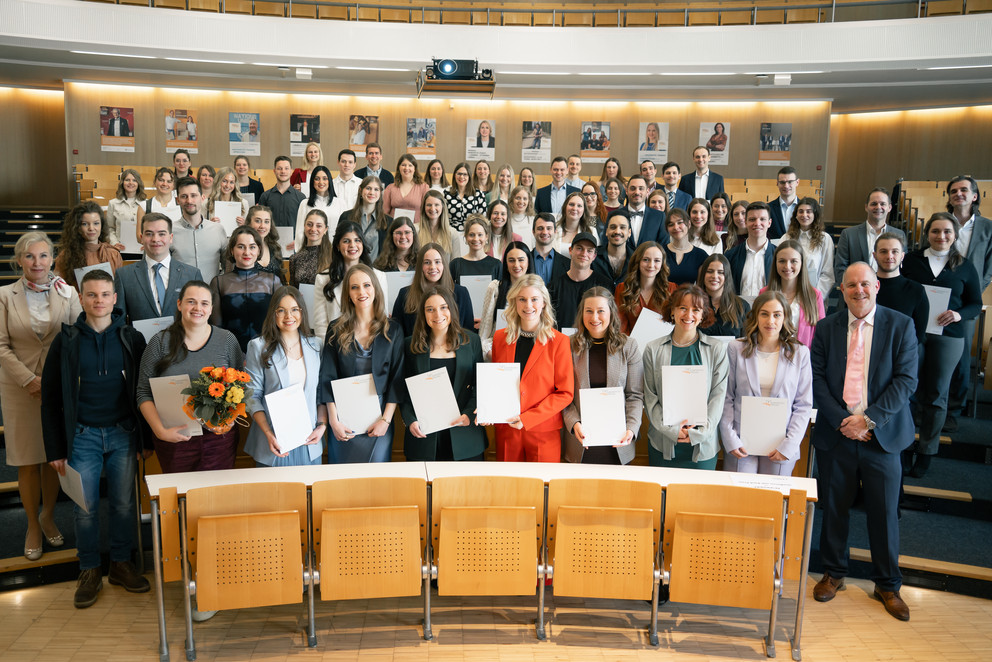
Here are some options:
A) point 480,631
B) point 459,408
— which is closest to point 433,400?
point 459,408

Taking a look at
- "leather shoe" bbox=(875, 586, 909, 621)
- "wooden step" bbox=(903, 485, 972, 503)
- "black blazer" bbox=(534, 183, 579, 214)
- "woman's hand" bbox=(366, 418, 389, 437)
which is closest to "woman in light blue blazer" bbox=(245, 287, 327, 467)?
"woman's hand" bbox=(366, 418, 389, 437)

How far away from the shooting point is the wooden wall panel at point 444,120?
1180 centimetres

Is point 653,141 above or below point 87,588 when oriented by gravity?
above

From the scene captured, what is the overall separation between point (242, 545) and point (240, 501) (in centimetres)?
19

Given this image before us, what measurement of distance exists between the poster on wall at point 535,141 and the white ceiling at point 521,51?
155 cm

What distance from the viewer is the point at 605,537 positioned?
333cm

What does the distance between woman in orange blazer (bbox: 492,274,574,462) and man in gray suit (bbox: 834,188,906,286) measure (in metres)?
2.93

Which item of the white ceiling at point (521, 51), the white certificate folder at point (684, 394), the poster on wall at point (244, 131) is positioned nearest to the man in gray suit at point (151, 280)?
the white certificate folder at point (684, 394)

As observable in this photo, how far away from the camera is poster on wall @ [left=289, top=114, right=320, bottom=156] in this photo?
40.6 ft

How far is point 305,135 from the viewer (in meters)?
12.4

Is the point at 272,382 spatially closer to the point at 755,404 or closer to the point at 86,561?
the point at 86,561

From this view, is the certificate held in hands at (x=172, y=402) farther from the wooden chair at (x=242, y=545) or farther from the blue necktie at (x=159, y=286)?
the blue necktie at (x=159, y=286)

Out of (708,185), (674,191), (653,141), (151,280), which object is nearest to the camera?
(151,280)

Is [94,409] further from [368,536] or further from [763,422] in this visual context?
[763,422]
